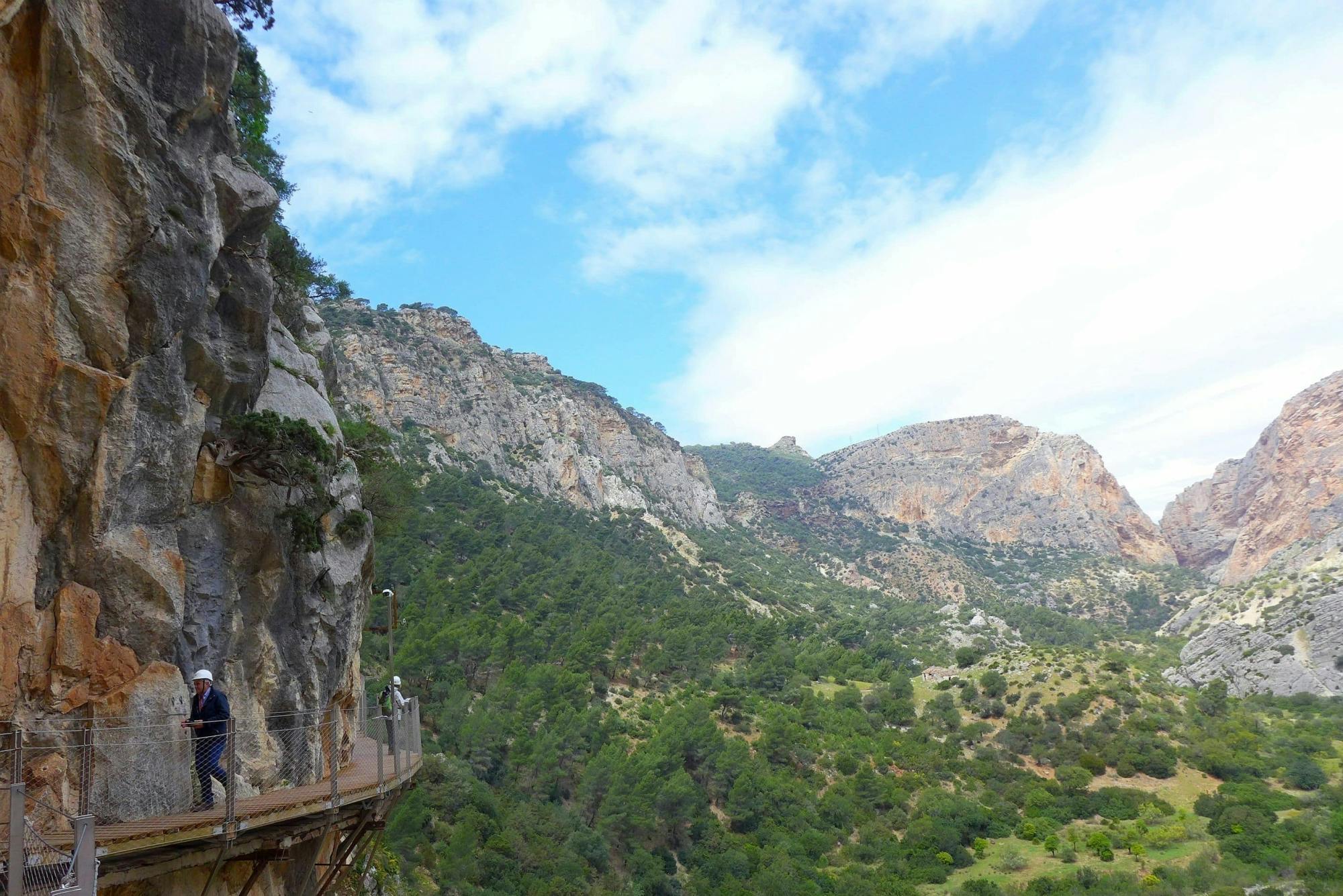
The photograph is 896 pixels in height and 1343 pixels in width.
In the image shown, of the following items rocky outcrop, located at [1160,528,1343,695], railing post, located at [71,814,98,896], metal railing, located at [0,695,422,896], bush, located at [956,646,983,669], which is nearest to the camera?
railing post, located at [71,814,98,896]

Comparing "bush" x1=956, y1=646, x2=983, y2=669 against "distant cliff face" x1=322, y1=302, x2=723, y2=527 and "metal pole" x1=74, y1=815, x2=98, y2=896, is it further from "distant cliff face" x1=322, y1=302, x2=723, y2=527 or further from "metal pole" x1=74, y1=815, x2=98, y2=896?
"metal pole" x1=74, y1=815, x2=98, y2=896

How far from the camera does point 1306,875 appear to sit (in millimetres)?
31141

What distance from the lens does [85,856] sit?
201 inches

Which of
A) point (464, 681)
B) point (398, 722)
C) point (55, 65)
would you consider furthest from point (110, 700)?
point (464, 681)

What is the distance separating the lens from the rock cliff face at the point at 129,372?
24.6 ft

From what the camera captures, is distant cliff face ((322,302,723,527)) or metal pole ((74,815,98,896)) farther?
distant cliff face ((322,302,723,527))

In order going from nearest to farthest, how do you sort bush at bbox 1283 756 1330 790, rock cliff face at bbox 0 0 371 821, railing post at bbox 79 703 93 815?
railing post at bbox 79 703 93 815, rock cliff face at bbox 0 0 371 821, bush at bbox 1283 756 1330 790

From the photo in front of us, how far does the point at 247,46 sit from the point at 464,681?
2984 cm

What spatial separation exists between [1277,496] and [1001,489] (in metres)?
39.1

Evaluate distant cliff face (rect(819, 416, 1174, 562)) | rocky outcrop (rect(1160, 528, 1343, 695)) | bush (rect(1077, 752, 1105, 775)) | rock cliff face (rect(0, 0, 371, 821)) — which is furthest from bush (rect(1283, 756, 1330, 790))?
distant cliff face (rect(819, 416, 1174, 562))

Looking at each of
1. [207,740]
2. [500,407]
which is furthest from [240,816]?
[500,407]

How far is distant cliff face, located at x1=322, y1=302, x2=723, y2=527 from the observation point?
77.4 meters

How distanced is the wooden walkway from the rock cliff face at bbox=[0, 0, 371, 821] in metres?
1.64

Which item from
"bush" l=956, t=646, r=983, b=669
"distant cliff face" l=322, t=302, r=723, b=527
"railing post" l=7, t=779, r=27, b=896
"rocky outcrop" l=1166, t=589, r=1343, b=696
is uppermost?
"distant cliff face" l=322, t=302, r=723, b=527
